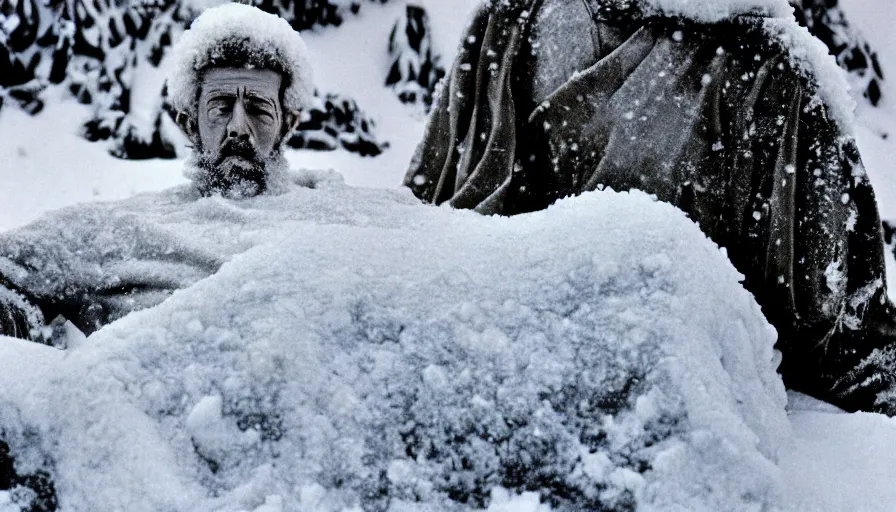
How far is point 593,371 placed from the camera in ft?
4.15

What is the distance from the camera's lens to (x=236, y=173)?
2.17 m

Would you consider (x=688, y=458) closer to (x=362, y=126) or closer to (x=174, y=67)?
(x=174, y=67)

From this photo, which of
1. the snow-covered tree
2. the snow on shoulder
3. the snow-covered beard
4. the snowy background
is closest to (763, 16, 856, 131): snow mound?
the snow on shoulder

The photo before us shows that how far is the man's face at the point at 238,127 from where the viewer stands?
7.13ft

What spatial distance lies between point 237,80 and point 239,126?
124 millimetres

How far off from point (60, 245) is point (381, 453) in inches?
40.4

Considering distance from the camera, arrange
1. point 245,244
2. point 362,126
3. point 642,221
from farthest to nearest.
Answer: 1. point 362,126
2. point 245,244
3. point 642,221

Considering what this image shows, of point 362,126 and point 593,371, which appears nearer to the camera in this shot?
point 593,371

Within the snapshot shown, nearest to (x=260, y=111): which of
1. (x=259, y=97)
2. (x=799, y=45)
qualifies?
(x=259, y=97)

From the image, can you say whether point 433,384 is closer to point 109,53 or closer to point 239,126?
point 239,126

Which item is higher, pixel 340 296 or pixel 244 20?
pixel 244 20

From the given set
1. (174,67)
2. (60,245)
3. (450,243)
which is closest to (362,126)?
(174,67)

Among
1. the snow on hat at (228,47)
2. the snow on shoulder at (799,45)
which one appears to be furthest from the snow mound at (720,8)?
the snow on hat at (228,47)

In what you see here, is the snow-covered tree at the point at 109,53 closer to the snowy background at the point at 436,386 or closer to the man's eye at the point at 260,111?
the man's eye at the point at 260,111
